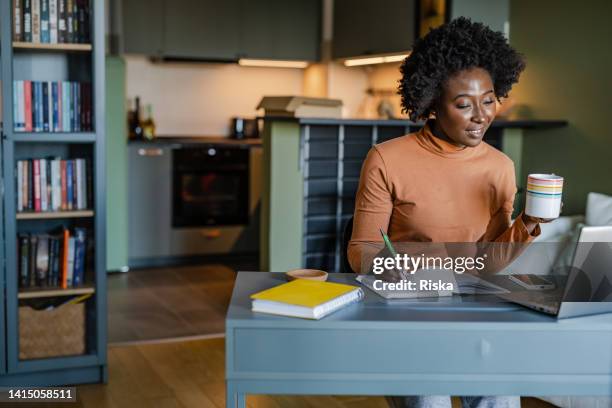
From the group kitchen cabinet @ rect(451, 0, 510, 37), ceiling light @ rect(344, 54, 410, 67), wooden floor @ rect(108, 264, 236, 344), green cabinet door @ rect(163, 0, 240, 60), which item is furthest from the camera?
green cabinet door @ rect(163, 0, 240, 60)

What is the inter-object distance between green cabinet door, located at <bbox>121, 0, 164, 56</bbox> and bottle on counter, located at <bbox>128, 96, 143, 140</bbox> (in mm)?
428

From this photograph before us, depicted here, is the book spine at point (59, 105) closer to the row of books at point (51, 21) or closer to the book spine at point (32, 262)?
the row of books at point (51, 21)

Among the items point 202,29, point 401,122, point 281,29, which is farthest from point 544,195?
point 281,29

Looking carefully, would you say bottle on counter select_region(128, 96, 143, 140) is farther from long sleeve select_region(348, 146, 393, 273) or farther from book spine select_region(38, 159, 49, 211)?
long sleeve select_region(348, 146, 393, 273)

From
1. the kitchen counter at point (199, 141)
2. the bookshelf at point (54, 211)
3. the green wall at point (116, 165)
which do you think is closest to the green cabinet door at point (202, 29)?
the kitchen counter at point (199, 141)

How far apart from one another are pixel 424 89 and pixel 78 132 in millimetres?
1655

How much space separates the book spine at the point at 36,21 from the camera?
3.03 m

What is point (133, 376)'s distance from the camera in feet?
10.8

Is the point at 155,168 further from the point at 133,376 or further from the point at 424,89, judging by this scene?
the point at 424,89

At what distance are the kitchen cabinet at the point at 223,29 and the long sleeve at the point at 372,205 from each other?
13.5 ft

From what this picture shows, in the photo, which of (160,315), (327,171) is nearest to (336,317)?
(327,171)

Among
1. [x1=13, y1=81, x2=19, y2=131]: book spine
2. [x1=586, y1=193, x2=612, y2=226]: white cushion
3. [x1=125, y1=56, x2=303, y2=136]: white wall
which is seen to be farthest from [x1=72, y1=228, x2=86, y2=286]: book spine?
[x1=125, y1=56, x2=303, y2=136]: white wall

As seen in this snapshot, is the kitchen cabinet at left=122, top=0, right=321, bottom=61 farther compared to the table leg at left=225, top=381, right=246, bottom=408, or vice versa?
the kitchen cabinet at left=122, top=0, right=321, bottom=61

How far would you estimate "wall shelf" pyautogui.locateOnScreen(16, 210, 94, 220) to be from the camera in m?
3.05
